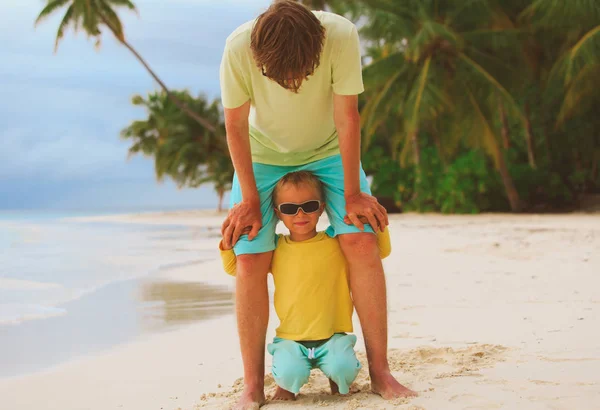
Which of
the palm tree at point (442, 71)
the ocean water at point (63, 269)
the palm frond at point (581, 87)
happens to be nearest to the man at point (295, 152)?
the ocean water at point (63, 269)

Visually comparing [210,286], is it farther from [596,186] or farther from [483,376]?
[596,186]

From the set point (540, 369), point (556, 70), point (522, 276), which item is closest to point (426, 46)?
point (556, 70)

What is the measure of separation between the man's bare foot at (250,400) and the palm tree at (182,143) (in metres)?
28.5

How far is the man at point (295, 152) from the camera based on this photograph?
246 centimetres

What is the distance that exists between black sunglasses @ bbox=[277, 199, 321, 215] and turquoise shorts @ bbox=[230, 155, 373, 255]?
8cm

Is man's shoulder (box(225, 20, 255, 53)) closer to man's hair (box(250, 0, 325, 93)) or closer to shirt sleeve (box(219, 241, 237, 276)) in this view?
Answer: man's hair (box(250, 0, 325, 93))

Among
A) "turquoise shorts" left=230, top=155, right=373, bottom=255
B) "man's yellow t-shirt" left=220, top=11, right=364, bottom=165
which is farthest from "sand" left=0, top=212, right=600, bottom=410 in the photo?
"man's yellow t-shirt" left=220, top=11, right=364, bottom=165

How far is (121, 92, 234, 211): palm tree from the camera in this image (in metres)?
32.6

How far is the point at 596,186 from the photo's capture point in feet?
68.1

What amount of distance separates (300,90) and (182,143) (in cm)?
3070

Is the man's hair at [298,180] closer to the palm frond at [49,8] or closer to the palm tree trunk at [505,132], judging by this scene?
the palm tree trunk at [505,132]

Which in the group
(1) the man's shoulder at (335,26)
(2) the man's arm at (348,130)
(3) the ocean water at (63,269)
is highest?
(1) the man's shoulder at (335,26)

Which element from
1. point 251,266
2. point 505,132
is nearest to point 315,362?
point 251,266

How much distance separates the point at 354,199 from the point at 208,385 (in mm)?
1117
